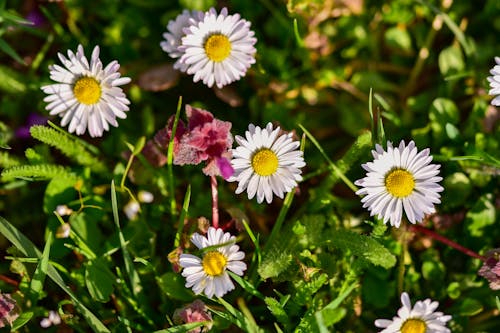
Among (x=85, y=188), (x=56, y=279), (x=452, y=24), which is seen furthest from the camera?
(x=452, y=24)

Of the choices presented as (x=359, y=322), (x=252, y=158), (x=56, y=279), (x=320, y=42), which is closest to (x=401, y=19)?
(x=320, y=42)

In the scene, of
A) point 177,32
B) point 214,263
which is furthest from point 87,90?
point 214,263

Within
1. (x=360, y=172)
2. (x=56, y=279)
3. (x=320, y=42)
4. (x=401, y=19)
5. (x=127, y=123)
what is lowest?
(x=56, y=279)

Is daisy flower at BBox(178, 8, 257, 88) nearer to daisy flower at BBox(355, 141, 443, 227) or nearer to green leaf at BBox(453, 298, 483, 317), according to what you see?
daisy flower at BBox(355, 141, 443, 227)


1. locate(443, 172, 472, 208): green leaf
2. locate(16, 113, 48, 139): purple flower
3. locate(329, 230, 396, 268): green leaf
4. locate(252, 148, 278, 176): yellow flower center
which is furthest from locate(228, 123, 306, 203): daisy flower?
locate(16, 113, 48, 139): purple flower

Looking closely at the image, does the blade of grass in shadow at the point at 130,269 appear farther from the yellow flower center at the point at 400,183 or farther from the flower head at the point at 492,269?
the flower head at the point at 492,269

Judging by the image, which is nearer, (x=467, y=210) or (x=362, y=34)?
(x=467, y=210)

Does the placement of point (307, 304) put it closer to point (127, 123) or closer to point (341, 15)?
point (127, 123)

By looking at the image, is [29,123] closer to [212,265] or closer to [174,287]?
[174,287]
